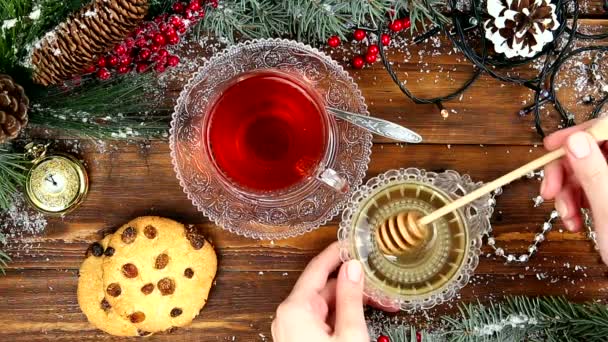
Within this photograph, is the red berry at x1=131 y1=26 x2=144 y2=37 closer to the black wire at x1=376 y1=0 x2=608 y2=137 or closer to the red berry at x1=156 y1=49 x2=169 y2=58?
Result: the red berry at x1=156 y1=49 x2=169 y2=58

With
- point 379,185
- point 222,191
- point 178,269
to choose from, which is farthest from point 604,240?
point 178,269

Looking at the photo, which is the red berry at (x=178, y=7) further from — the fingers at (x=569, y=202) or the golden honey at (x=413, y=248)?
the fingers at (x=569, y=202)

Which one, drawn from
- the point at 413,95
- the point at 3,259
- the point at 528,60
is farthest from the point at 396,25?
the point at 3,259

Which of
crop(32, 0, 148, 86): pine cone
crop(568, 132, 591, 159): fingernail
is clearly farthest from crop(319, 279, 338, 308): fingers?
crop(32, 0, 148, 86): pine cone

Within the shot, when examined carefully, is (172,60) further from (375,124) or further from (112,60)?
(375,124)

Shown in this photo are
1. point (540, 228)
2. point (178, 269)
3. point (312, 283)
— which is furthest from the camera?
point (540, 228)

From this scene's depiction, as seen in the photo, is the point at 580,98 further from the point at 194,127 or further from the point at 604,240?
the point at 194,127

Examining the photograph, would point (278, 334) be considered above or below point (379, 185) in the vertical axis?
below
